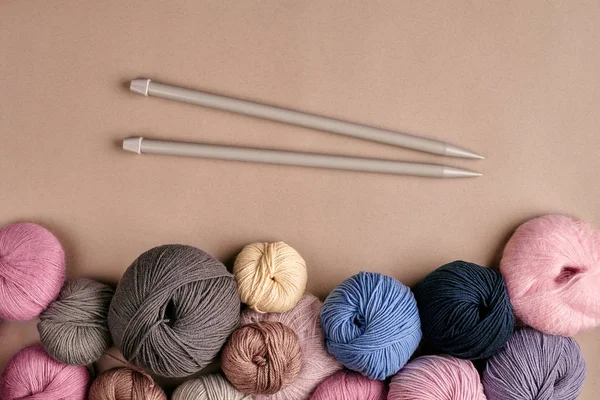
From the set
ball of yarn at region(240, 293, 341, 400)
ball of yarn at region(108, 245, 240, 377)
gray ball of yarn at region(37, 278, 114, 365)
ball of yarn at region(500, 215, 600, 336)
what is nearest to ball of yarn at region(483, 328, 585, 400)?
ball of yarn at region(500, 215, 600, 336)

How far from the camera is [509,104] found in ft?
3.96

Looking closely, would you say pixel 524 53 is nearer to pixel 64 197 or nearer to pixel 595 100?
pixel 595 100

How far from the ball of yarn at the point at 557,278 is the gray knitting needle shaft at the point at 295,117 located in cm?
22

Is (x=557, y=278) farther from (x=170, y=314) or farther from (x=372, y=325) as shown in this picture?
(x=170, y=314)

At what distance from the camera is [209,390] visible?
46.5 inches

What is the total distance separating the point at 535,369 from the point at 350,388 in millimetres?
355

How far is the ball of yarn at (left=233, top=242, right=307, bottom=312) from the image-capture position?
1162mm

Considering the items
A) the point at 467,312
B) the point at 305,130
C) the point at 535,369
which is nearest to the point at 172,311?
the point at 305,130

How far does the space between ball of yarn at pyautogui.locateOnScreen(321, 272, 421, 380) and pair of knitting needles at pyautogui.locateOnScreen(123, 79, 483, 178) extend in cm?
23

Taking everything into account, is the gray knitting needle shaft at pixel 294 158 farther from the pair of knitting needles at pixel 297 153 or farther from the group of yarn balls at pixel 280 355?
the group of yarn balls at pixel 280 355

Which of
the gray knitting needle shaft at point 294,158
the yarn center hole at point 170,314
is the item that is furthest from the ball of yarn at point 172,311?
the gray knitting needle shaft at point 294,158

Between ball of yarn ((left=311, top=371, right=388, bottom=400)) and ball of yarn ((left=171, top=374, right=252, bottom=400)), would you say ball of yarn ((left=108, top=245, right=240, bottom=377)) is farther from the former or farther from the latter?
ball of yarn ((left=311, top=371, right=388, bottom=400))

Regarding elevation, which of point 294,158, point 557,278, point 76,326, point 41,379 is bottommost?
point 41,379

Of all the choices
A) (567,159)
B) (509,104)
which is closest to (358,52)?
(509,104)
